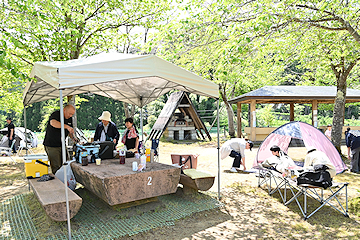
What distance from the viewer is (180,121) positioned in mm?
15594

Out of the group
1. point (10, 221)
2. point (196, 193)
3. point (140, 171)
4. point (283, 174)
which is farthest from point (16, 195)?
point (283, 174)

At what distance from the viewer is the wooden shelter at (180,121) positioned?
14.4 metres

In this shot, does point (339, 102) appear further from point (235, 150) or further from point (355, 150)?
point (235, 150)

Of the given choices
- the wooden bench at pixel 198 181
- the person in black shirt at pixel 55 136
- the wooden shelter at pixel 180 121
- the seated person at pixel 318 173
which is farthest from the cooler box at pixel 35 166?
the wooden shelter at pixel 180 121

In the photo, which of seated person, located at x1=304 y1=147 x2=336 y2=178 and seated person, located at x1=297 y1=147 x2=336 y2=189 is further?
seated person, located at x1=304 y1=147 x2=336 y2=178

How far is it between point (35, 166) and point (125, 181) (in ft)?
6.61

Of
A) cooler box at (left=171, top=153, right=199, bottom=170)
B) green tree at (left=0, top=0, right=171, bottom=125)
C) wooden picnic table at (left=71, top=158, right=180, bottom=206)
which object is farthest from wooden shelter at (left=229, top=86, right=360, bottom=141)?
wooden picnic table at (left=71, top=158, right=180, bottom=206)

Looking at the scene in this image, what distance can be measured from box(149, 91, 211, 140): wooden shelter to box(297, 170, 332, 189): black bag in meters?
10.2

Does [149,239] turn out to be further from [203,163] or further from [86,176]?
[203,163]

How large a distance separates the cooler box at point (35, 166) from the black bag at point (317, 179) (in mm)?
4354

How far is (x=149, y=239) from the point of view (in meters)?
3.33

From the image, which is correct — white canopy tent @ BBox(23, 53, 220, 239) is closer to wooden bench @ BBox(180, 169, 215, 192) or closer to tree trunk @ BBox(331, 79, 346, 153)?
→ wooden bench @ BBox(180, 169, 215, 192)

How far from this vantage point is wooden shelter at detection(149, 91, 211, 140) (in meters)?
14.4

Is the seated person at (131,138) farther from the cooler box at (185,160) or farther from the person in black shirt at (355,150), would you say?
the person in black shirt at (355,150)
